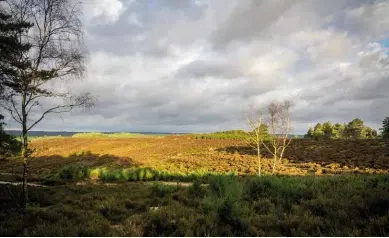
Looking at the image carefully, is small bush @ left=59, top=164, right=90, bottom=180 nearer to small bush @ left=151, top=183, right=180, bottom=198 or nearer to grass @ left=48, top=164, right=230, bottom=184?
grass @ left=48, top=164, right=230, bottom=184

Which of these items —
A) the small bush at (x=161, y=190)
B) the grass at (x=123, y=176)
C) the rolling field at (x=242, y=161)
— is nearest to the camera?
the small bush at (x=161, y=190)

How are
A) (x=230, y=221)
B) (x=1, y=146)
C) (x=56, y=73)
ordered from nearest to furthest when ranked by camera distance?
(x=230, y=221), (x=56, y=73), (x=1, y=146)

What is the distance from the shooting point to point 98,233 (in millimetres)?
6016

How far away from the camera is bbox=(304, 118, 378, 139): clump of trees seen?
76562mm

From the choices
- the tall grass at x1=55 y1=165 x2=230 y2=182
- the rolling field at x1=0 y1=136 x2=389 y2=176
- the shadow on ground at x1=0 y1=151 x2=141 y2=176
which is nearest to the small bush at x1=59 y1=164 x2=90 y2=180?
the tall grass at x1=55 y1=165 x2=230 y2=182

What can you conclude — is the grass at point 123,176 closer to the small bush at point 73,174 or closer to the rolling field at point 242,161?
the small bush at point 73,174

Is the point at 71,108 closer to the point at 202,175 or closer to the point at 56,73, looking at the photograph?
the point at 56,73

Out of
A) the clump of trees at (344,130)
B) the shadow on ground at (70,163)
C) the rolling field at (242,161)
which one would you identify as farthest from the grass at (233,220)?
the clump of trees at (344,130)

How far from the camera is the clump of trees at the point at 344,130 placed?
3014 inches

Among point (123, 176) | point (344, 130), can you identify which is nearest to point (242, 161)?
point (123, 176)

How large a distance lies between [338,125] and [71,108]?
87.2 metres

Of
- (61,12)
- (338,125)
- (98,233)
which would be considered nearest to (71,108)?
(61,12)

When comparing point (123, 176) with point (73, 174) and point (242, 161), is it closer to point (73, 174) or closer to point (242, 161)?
point (73, 174)

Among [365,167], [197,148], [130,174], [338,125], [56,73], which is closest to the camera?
[56,73]
